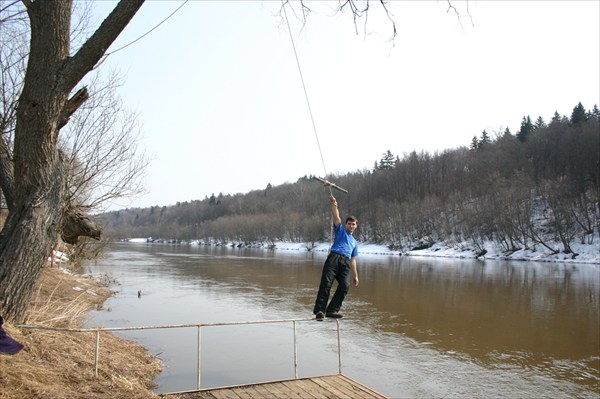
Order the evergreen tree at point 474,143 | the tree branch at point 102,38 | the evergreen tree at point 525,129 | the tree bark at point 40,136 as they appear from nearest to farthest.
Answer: the tree branch at point 102,38
the tree bark at point 40,136
the evergreen tree at point 525,129
the evergreen tree at point 474,143

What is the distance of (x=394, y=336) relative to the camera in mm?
18297

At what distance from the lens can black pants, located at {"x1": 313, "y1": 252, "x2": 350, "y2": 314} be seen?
858cm

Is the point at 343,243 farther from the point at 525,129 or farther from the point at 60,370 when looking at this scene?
the point at 525,129

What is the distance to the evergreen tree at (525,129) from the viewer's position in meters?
102

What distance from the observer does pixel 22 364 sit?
6.24 metres

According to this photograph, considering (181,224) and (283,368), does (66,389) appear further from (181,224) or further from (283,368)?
(181,224)

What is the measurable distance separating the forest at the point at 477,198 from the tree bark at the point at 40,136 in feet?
199

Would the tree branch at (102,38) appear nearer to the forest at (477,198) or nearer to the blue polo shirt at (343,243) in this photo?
the blue polo shirt at (343,243)

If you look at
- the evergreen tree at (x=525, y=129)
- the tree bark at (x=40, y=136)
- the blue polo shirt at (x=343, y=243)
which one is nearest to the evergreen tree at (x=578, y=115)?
the evergreen tree at (x=525, y=129)

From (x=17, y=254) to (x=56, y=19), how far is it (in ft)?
9.33

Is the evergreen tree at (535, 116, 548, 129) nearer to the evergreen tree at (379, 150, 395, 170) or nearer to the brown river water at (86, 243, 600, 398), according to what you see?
the evergreen tree at (379, 150, 395, 170)

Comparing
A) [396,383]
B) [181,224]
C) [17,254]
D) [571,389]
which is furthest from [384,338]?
[181,224]

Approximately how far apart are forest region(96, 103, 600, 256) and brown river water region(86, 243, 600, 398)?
133 feet

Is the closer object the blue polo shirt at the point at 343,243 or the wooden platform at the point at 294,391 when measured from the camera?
the wooden platform at the point at 294,391
